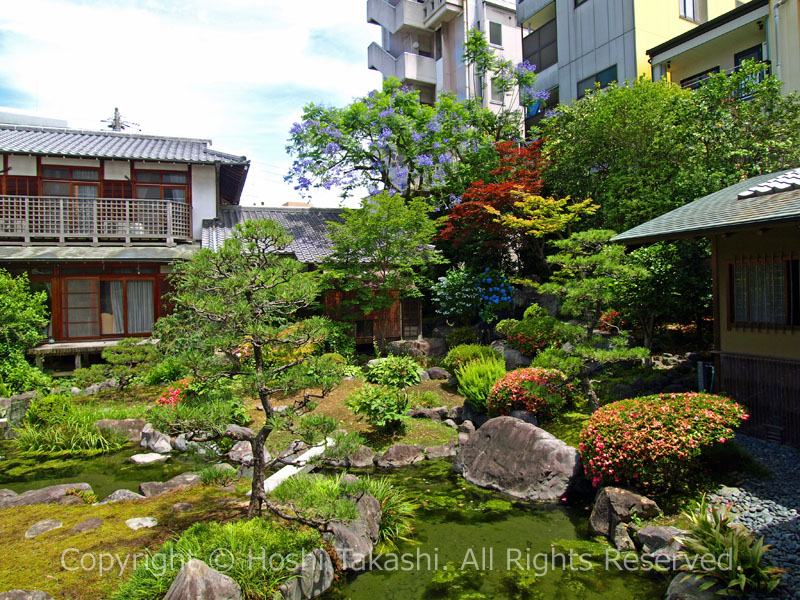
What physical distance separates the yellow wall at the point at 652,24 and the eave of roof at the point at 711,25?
513mm

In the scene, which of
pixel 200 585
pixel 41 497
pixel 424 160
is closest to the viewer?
pixel 200 585

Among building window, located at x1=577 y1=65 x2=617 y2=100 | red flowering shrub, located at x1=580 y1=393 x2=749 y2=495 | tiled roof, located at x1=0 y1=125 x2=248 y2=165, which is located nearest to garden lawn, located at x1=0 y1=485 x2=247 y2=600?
red flowering shrub, located at x1=580 y1=393 x2=749 y2=495

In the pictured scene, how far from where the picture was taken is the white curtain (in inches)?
657

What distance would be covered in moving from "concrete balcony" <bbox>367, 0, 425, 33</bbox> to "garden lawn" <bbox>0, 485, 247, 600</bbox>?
2746 cm

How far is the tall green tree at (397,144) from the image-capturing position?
736 inches

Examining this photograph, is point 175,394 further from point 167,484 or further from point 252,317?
point 252,317

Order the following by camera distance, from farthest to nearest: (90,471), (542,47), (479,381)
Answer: (542,47) → (479,381) → (90,471)

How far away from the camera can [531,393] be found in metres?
9.98

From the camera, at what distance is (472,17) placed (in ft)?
86.7

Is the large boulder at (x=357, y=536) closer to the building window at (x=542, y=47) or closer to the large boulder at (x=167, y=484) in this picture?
the large boulder at (x=167, y=484)

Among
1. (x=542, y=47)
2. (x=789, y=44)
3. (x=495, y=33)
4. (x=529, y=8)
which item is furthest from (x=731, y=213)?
(x=495, y=33)

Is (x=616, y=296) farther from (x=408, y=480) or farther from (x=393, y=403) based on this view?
→ (x=408, y=480)

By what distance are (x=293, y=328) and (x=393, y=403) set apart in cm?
486

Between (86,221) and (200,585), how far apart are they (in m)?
15.3
